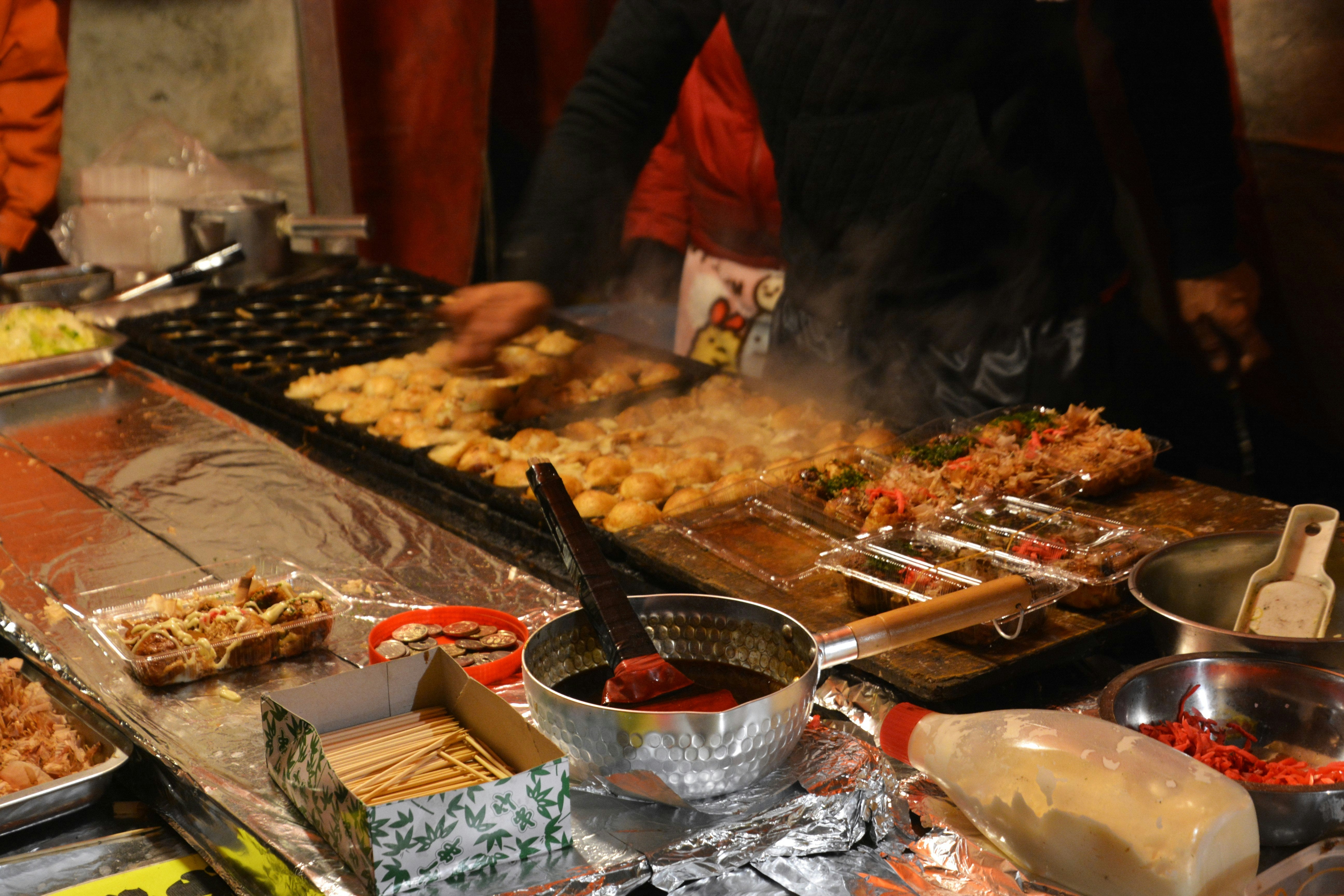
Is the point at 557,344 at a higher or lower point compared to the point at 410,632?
higher

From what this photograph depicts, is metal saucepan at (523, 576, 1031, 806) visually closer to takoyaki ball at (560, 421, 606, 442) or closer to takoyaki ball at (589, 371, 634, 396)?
takoyaki ball at (560, 421, 606, 442)

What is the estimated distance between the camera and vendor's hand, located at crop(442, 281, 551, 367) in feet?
9.77

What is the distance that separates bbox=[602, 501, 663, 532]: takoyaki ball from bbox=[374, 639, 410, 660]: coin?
0.69 metres

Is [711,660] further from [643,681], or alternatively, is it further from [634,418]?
[634,418]

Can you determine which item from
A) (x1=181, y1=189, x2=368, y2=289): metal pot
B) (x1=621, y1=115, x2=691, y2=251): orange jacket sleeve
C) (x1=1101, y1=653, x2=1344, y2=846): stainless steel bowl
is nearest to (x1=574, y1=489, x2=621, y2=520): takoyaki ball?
(x1=1101, y1=653, x2=1344, y2=846): stainless steel bowl

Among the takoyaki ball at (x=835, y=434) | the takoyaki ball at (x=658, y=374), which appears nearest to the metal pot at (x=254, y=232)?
the takoyaki ball at (x=658, y=374)

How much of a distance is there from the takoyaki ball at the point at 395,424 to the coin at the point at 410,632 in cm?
115

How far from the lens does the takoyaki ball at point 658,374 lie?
322cm

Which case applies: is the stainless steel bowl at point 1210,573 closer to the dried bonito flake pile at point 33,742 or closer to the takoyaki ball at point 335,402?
the dried bonito flake pile at point 33,742

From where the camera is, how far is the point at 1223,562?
5.60 feet

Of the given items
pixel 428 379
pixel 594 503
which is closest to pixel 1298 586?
pixel 594 503

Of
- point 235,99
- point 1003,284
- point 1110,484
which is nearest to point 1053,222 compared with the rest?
point 1003,284

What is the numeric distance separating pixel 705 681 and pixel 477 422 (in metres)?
1.68

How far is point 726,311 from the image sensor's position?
5672 mm
